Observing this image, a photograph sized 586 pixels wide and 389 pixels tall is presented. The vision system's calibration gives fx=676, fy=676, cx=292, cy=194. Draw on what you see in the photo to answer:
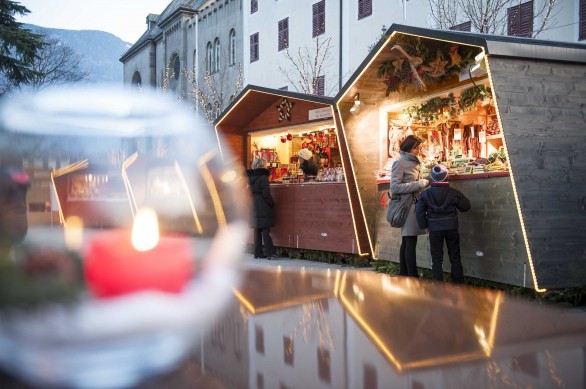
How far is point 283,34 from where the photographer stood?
28.5m

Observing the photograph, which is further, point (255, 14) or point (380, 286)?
point (255, 14)

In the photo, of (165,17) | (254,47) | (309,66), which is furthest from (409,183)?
(165,17)

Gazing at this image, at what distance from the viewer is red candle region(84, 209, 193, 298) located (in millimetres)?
888

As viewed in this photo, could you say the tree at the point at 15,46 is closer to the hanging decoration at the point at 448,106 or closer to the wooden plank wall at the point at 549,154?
the hanging decoration at the point at 448,106

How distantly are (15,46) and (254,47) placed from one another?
1019 cm

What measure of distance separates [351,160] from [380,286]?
810cm

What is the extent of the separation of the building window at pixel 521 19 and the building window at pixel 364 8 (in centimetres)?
622

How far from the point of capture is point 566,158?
6.46 metres

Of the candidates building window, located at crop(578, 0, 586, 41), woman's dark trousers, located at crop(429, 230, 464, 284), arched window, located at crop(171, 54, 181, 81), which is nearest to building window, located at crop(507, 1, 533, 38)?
building window, located at crop(578, 0, 586, 41)

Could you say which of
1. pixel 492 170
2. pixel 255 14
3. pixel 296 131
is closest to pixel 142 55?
pixel 255 14

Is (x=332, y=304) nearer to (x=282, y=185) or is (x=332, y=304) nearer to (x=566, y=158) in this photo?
(x=566, y=158)

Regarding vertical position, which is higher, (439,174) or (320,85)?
(320,85)

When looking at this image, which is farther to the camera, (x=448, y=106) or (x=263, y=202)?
A: (x=263, y=202)

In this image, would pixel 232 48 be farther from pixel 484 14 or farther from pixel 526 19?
pixel 526 19
